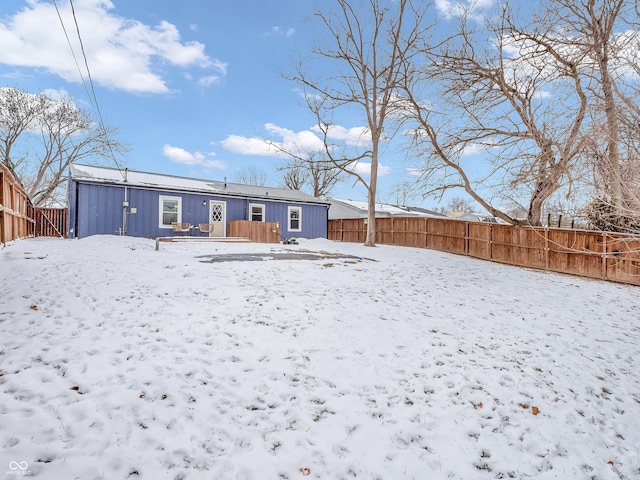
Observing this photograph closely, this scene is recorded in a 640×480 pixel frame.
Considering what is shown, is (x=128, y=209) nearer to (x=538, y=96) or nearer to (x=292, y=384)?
(x=292, y=384)

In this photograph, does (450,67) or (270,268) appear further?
(450,67)

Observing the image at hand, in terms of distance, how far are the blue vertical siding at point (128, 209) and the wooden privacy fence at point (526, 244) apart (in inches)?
356

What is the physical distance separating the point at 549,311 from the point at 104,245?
11.5 m

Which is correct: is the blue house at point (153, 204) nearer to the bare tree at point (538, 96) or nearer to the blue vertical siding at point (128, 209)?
the blue vertical siding at point (128, 209)

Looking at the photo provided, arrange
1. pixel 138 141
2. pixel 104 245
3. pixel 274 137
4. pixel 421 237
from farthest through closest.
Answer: pixel 138 141 → pixel 421 237 → pixel 274 137 → pixel 104 245

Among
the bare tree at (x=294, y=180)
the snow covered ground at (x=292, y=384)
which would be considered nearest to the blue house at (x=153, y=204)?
the snow covered ground at (x=292, y=384)

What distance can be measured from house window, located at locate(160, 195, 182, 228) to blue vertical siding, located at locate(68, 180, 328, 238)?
0.48 ft

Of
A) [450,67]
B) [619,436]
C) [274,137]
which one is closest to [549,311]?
[619,436]

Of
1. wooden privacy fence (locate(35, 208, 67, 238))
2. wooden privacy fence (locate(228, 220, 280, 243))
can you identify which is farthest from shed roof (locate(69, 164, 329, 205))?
wooden privacy fence (locate(35, 208, 67, 238))

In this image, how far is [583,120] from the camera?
4012 millimetres

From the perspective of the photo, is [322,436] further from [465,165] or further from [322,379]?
[465,165]

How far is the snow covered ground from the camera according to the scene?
96.3 inches

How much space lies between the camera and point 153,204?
563 inches

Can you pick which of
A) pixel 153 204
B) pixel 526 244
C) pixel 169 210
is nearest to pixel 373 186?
pixel 526 244
